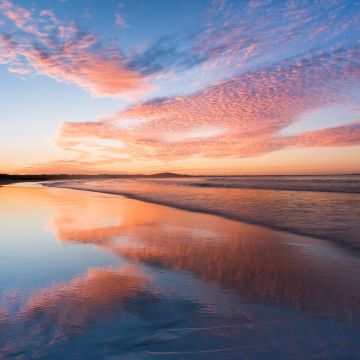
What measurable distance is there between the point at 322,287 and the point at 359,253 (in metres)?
2.71

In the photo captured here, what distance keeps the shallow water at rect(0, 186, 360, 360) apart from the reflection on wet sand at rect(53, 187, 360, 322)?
3 centimetres

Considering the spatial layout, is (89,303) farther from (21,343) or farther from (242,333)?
(242,333)

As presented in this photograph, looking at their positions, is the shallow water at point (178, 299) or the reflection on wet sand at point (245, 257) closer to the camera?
the shallow water at point (178, 299)

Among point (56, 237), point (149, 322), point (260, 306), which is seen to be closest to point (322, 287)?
point (260, 306)

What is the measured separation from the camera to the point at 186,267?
6195 mm

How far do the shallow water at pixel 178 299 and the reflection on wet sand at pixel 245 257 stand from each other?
0.03 meters

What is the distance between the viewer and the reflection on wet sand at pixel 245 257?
4.74m

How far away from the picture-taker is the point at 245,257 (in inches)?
273

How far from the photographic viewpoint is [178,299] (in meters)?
4.57

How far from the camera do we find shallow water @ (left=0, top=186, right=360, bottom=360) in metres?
3.31

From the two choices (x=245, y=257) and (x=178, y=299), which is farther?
→ (x=245, y=257)

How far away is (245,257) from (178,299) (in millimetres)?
2755

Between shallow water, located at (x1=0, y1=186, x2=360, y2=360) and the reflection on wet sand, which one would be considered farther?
the reflection on wet sand

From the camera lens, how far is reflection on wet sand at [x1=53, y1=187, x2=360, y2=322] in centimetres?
474
